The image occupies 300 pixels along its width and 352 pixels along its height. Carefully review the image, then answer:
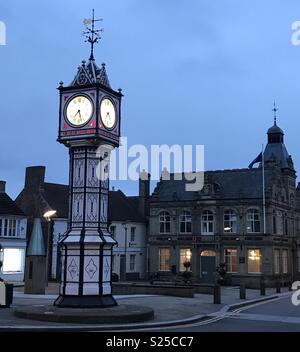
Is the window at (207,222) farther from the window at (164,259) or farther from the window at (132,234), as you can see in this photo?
the window at (132,234)

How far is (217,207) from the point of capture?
52094mm

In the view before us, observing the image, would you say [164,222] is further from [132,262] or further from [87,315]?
[87,315]

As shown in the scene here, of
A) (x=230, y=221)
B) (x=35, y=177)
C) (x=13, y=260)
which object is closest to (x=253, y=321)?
(x=230, y=221)

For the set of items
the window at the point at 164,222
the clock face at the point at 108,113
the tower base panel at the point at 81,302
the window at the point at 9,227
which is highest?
the clock face at the point at 108,113

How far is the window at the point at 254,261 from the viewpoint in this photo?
162 ft

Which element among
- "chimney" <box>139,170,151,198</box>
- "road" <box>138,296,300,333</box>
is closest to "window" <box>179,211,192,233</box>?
"chimney" <box>139,170,151,198</box>

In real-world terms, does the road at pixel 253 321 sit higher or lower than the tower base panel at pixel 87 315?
lower

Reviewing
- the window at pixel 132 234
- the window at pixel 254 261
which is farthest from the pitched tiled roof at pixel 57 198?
the window at pixel 254 261

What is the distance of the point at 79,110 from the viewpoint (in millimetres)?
22250

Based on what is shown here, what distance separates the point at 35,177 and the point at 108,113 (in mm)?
32597

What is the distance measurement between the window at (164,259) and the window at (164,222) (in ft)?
6.45

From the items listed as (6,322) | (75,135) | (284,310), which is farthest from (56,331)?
(284,310)
